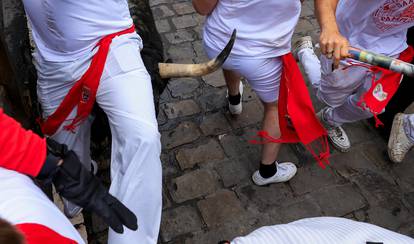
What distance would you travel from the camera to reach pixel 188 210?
3420 mm

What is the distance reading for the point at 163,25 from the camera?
16.9 feet

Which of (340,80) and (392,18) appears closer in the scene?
(392,18)

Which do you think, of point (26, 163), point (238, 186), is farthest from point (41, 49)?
point (238, 186)

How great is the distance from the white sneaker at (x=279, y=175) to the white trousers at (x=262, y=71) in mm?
722

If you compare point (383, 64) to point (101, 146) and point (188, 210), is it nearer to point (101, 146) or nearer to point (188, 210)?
point (188, 210)

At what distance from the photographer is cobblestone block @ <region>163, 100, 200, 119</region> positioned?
13.8ft

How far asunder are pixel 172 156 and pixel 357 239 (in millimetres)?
2240

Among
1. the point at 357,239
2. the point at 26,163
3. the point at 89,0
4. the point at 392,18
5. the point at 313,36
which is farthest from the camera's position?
the point at 313,36

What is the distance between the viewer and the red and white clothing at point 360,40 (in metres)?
2.96

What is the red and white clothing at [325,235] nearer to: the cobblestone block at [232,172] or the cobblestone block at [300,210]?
the cobblestone block at [300,210]

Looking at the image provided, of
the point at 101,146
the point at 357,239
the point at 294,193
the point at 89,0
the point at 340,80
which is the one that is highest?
the point at 89,0

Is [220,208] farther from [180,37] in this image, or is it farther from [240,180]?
[180,37]

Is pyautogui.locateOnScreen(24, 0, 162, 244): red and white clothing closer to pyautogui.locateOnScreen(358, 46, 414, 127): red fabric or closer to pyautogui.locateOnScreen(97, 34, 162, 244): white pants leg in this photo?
pyautogui.locateOnScreen(97, 34, 162, 244): white pants leg

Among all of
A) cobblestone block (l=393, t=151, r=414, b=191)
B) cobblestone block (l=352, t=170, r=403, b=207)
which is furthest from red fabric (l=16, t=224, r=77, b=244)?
cobblestone block (l=393, t=151, r=414, b=191)
